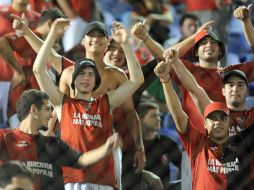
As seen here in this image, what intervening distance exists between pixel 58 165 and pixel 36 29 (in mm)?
2096

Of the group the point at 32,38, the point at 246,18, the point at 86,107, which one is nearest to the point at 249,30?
the point at 246,18

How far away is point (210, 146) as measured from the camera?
6.09 m

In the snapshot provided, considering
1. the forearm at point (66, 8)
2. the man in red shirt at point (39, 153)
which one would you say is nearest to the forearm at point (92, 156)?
the man in red shirt at point (39, 153)

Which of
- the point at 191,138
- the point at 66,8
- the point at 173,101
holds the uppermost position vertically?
the point at 66,8

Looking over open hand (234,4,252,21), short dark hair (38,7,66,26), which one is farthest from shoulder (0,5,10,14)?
open hand (234,4,252,21)

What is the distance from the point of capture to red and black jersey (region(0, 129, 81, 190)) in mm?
5652

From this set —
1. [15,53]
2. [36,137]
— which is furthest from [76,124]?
[15,53]

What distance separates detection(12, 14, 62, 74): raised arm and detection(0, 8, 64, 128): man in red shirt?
Answer: 0.55m

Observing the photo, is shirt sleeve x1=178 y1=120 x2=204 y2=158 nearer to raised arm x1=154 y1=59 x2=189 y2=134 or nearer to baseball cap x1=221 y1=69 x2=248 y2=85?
raised arm x1=154 y1=59 x2=189 y2=134

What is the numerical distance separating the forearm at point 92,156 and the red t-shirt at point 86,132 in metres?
0.42

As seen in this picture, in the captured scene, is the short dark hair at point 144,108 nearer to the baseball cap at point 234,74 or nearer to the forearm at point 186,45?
the forearm at point 186,45

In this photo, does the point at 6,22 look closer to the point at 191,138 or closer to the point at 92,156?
the point at 191,138

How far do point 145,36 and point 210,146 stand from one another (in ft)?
3.09

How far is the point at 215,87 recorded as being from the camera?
6738mm
